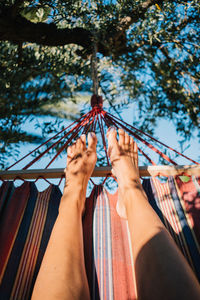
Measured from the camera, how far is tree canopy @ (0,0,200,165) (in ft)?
7.02

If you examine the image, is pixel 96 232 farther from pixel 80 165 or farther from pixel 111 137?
pixel 111 137

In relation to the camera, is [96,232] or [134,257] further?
[96,232]

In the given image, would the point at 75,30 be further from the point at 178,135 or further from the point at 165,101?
the point at 178,135

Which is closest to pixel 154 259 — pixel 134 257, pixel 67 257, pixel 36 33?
pixel 134 257

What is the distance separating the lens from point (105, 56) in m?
2.76

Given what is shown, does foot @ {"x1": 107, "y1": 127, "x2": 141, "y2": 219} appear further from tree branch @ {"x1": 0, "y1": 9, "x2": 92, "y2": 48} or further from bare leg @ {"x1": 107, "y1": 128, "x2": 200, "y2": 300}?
tree branch @ {"x1": 0, "y1": 9, "x2": 92, "y2": 48}

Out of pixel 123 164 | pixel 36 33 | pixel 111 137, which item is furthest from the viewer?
pixel 36 33

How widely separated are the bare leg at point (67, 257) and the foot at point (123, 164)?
233 millimetres

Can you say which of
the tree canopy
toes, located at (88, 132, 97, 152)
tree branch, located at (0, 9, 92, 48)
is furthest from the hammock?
tree branch, located at (0, 9, 92, 48)

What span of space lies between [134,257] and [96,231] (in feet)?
1.25

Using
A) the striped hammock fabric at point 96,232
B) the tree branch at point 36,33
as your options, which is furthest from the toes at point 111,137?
the tree branch at point 36,33

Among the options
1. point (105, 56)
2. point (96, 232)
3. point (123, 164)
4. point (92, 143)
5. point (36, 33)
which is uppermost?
point (105, 56)

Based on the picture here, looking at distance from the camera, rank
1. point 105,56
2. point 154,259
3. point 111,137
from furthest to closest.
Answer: point 105,56, point 111,137, point 154,259

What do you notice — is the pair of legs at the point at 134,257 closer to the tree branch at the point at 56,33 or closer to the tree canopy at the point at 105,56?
the tree canopy at the point at 105,56
